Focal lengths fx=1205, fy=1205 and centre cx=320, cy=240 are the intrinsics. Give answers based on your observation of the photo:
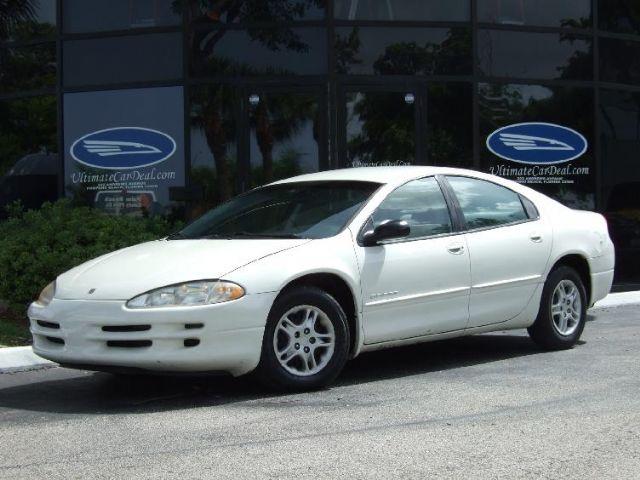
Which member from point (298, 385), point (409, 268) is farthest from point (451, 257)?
point (298, 385)

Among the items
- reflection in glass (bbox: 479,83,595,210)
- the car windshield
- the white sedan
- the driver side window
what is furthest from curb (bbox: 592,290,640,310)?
the car windshield

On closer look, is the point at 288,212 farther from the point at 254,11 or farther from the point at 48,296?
the point at 254,11

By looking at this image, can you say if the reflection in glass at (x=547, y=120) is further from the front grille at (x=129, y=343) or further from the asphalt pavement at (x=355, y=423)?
the front grille at (x=129, y=343)

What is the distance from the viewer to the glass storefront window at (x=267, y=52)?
14516 millimetres

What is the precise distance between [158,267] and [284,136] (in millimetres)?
7114

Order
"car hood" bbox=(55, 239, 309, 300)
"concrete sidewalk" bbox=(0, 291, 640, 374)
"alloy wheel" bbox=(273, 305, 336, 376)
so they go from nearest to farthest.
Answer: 1. "car hood" bbox=(55, 239, 309, 300)
2. "alloy wheel" bbox=(273, 305, 336, 376)
3. "concrete sidewalk" bbox=(0, 291, 640, 374)

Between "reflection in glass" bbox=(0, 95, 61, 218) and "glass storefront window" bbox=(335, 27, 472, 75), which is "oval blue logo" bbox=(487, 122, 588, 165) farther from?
"reflection in glass" bbox=(0, 95, 61, 218)

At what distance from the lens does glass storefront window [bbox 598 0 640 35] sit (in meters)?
15.6

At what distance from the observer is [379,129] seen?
1456 centimetres

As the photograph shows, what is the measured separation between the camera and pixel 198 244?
26.8 feet

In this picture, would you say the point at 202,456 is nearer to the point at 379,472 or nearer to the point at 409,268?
the point at 379,472

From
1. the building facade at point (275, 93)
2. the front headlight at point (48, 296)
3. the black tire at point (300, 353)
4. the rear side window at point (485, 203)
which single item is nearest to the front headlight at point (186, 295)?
the black tire at point (300, 353)

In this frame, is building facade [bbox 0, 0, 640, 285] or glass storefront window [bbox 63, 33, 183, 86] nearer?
building facade [bbox 0, 0, 640, 285]

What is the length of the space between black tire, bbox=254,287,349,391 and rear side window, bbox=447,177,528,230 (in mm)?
1564
